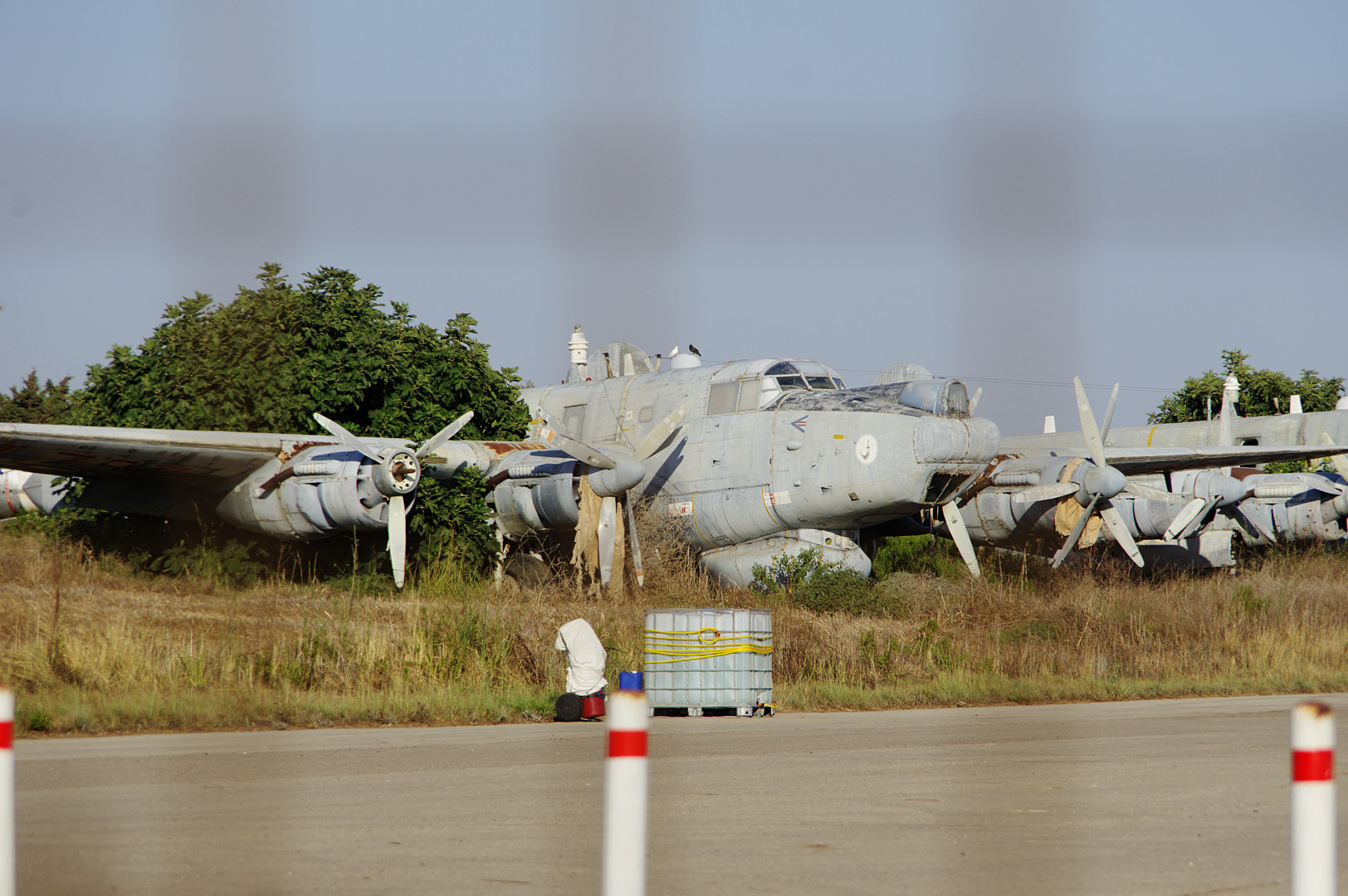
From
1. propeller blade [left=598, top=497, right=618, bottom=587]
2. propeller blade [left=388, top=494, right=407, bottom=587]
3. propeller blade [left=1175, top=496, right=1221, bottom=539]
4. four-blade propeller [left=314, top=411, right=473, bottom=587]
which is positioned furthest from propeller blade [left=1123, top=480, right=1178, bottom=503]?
propeller blade [left=388, top=494, right=407, bottom=587]

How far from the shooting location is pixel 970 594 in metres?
22.6

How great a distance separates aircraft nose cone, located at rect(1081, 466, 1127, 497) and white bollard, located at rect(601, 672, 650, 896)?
918 inches

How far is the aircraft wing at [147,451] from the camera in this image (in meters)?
19.4

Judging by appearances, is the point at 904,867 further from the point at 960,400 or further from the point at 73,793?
the point at 960,400

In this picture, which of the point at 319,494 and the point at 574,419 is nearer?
the point at 319,494

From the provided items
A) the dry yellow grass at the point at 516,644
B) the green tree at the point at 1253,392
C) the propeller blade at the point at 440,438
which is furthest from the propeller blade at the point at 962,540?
the green tree at the point at 1253,392

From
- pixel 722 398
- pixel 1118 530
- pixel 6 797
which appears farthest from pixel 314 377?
pixel 6 797

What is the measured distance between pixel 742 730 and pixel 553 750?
2621 mm

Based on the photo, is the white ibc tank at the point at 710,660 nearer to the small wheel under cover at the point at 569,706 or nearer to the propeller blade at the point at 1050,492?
the small wheel under cover at the point at 569,706

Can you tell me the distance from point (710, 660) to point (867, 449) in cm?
749

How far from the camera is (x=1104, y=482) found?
83.0 feet

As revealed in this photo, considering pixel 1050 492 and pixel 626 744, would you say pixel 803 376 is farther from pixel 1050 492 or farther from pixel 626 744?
pixel 626 744

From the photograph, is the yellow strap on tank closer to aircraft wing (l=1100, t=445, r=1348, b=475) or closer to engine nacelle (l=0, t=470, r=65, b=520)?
aircraft wing (l=1100, t=445, r=1348, b=475)

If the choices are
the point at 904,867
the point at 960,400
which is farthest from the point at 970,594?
the point at 904,867
